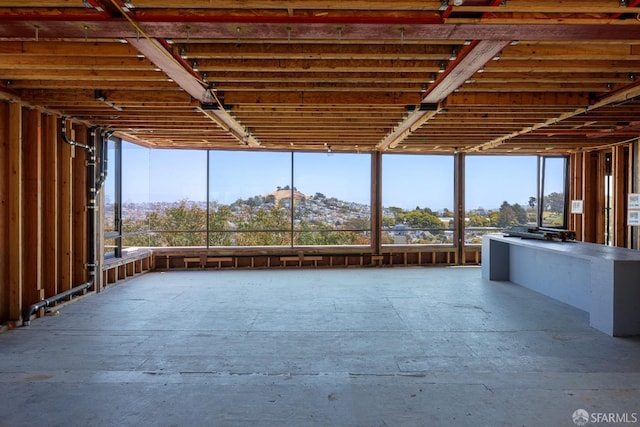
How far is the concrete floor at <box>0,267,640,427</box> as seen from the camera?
10.6 feet

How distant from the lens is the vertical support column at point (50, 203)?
256 inches

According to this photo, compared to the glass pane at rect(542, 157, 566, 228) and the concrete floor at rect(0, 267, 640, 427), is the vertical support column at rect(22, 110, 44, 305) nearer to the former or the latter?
the concrete floor at rect(0, 267, 640, 427)

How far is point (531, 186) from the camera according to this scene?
11.8 meters

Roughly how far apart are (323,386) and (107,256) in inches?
284

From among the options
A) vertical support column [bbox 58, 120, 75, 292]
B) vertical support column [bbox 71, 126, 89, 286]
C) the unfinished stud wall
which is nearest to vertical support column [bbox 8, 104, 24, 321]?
the unfinished stud wall

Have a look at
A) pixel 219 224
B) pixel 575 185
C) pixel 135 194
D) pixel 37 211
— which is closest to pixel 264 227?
pixel 219 224

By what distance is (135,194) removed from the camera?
394 inches

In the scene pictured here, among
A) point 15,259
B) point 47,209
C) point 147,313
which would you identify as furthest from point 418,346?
point 47,209

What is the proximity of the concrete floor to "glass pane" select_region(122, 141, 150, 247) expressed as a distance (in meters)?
3.01

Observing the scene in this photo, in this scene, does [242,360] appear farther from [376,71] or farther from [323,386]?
[376,71]

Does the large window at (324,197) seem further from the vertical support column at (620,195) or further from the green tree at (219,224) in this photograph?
the vertical support column at (620,195)

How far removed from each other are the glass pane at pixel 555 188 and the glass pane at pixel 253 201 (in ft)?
25.0

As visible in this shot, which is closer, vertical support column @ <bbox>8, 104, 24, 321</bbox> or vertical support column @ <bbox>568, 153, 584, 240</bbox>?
vertical support column @ <bbox>8, 104, 24, 321</bbox>

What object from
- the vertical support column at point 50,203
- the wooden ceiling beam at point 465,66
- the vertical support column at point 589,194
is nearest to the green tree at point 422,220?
the vertical support column at point 589,194
